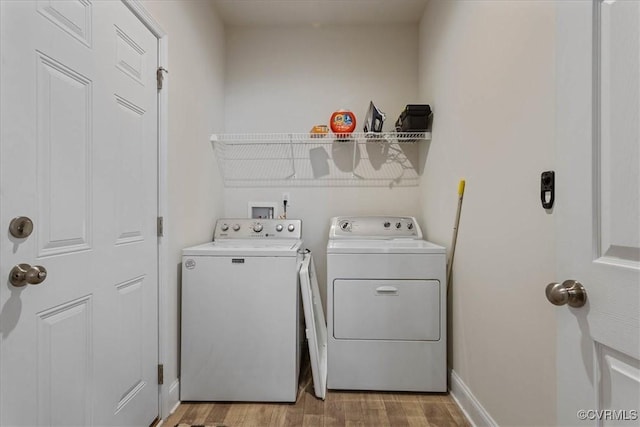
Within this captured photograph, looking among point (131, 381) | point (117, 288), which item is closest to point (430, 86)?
point (117, 288)

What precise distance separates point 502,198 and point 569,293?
731 millimetres

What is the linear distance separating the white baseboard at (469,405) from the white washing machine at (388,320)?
6cm

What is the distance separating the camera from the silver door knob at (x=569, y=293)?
24.5 inches

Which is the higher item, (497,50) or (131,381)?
(497,50)

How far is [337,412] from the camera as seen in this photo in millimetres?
1629

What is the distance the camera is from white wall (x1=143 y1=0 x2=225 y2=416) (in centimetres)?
163

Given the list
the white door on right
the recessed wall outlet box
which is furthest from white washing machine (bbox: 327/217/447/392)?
the white door on right

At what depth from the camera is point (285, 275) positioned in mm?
1683

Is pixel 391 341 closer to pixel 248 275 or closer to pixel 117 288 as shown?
pixel 248 275

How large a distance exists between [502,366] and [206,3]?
2.85m

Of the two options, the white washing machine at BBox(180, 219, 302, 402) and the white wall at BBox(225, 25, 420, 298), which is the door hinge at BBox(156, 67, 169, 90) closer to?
the white washing machine at BBox(180, 219, 302, 402)

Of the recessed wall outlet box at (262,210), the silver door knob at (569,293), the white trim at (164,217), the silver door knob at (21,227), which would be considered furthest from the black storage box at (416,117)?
the silver door knob at (21,227)

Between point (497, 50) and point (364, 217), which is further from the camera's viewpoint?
point (364, 217)

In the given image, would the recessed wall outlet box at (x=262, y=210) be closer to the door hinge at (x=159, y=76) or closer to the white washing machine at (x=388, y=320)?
the white washing machine at (x=388, y=320)
